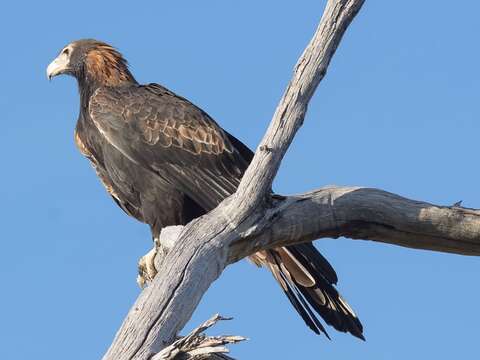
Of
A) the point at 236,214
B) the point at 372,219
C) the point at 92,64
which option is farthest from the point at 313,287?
the point at 92,64

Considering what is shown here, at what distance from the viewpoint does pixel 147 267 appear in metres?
7.92

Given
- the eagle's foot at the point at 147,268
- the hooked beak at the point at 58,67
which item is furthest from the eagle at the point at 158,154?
the hooked beak at the point at 58,67

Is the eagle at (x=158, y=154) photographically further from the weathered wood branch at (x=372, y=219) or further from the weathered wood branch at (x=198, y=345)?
the weathered wood branch at (x=198, y=345)

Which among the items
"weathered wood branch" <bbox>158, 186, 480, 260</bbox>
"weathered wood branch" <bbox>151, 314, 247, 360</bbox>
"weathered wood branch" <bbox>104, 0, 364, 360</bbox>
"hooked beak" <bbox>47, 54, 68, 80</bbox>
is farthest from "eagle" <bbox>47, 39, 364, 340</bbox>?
"weathered wood branch" <bbox>151, 314, 247, 360</bbox>

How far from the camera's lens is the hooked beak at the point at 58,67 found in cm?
1007

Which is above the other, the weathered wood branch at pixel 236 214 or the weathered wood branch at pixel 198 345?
the weathered wood branch at pixel 236 214

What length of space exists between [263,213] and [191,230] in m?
0.51

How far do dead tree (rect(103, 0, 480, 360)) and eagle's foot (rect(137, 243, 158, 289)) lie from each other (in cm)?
80

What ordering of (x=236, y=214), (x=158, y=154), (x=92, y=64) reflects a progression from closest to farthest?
(x=236, y=214) → (x=158, y=154) → (x=92, y=64)

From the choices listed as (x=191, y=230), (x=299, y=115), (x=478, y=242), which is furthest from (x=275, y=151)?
(x=478, y=242)

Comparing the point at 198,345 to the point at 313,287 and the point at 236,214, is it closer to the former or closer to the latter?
the point at 236,214

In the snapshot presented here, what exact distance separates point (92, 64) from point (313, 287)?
3.34 meters

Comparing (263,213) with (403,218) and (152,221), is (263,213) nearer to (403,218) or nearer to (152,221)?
(403,218)

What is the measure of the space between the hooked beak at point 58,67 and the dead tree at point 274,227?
341cm
